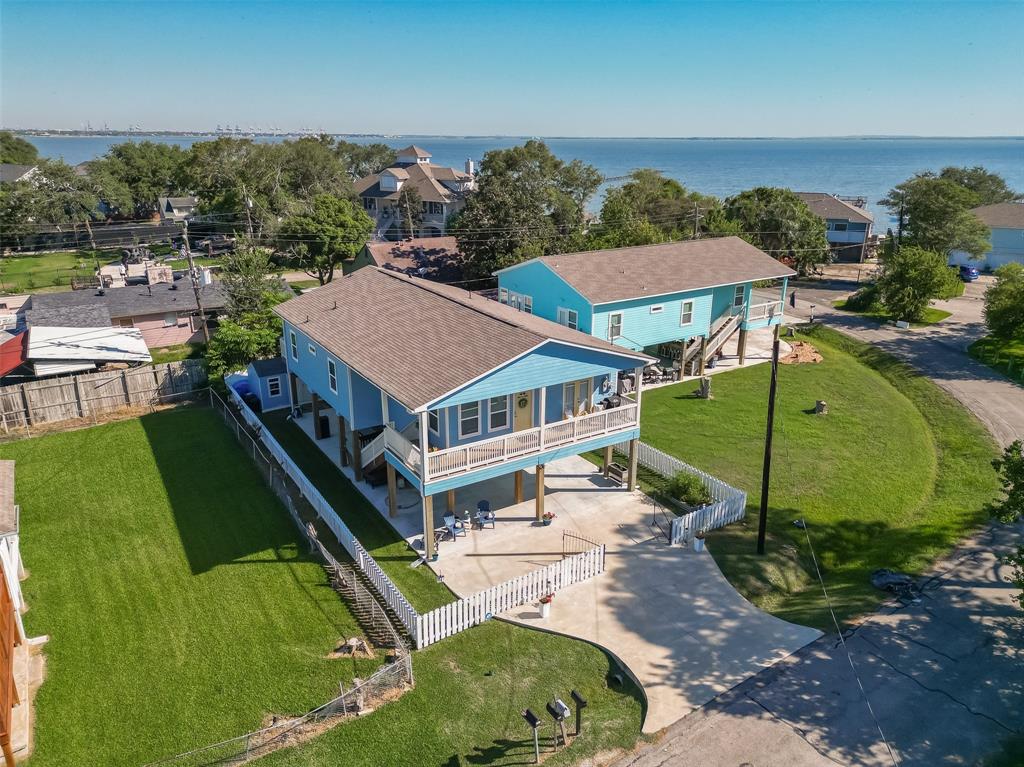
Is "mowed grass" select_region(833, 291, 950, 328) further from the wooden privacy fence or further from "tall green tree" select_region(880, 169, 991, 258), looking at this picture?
the wooden privacy fence

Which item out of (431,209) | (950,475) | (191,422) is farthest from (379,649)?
(431,209)

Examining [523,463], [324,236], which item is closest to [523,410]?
[523,463]

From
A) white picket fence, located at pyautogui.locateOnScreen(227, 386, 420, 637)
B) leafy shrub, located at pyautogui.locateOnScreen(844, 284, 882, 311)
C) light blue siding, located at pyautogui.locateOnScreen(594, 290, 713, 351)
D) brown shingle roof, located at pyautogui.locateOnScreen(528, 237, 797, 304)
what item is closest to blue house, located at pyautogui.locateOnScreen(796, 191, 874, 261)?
leafy shrub, located at pyautogui.locateOnScreen(844, 284, 882, 311)

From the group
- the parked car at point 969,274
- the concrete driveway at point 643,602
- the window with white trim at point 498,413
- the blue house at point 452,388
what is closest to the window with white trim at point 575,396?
the blue house at point 452,388

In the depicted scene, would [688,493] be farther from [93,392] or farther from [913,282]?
[913,282]

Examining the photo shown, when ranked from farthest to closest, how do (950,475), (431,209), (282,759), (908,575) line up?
(431,209), (950,475), (908,575), (282,759)

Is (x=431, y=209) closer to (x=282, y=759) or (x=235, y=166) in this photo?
(x=235, y=166)

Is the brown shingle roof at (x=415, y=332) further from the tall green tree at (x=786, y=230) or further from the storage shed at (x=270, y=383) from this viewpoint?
the tall green tree at (x=786, y=230)
